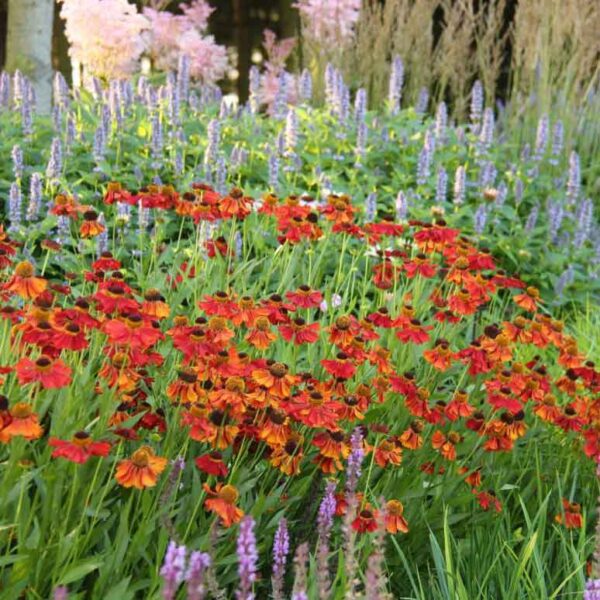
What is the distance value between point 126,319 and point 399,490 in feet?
2.79

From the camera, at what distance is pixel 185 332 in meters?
1.99

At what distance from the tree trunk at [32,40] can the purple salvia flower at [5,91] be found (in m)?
0.57

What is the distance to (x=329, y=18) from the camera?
6.99 meters

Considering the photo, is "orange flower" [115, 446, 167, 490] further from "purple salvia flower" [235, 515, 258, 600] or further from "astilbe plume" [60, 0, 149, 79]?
"astilbe plume" [60, 0, 149, 79]

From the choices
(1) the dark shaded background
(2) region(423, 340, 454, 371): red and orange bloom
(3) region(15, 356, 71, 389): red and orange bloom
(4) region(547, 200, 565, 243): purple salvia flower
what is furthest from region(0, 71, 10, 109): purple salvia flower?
(1) the dark shaded background

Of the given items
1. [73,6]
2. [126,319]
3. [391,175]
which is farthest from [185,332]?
[73,6]

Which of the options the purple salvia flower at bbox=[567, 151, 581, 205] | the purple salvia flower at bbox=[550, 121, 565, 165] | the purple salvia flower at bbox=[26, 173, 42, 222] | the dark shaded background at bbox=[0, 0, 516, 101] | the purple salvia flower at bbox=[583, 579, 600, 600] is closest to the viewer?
the purple salvia flower at bbox=[583, 579, 600, 600]

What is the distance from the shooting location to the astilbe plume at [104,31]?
17.7 feet

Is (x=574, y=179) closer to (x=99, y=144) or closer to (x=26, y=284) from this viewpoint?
(x=99, y=144)

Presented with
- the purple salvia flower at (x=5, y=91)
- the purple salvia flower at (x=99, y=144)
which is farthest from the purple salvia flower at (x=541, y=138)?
the purple salvia flower at (x=5, y=91)

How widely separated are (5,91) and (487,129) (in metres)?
2.62

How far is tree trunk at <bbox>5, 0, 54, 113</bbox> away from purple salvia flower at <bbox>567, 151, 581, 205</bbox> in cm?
313

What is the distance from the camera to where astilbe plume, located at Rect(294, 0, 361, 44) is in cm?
694

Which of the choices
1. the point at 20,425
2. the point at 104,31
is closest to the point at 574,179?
the point at 104,31
